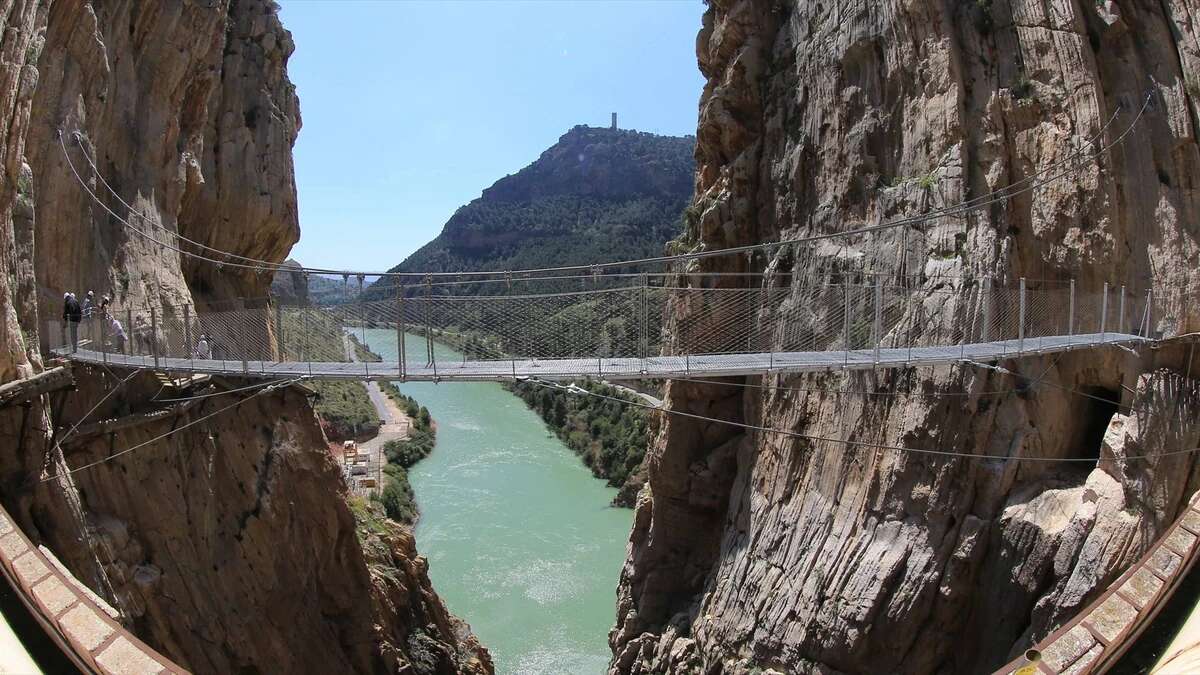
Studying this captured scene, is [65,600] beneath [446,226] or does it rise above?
beneath

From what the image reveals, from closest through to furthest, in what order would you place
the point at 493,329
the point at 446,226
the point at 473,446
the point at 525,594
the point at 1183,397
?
the point at 1183,397, the point at 493,329, the point at 525,594, the point at 473,446, the point at 446,226

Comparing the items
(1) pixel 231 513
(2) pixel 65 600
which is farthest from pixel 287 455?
(2) pixel 65 600

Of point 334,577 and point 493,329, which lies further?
point 334,577

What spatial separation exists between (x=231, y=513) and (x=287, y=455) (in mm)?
1102

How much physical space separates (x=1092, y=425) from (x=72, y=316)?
31.7ft

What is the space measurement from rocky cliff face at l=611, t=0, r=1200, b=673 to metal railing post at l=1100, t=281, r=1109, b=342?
0.27m

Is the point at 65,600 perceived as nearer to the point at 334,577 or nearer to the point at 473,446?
the point at 334,577

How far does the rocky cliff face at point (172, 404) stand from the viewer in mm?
5195

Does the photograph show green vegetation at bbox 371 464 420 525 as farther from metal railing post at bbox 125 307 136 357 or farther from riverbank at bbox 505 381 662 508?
metal railing post at bbox 125 307 136 357

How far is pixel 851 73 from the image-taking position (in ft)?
30.3

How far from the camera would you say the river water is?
45.2 feet

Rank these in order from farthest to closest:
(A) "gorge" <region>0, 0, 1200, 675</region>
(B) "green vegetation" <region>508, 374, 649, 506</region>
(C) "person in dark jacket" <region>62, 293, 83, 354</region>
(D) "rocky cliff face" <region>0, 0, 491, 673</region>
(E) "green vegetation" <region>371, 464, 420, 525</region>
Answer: (B) "green vegetation" <region>508, 374, 649, 506</region>, (E) "green vegetation" <region>371, 464, 420, 525</region>, (A) "gorge" <region>0, 0, 1200, 675</region>, (C) "person in dark jacket" <region>62, 293, 83, 354</region>, (D) "rocky cliff face" <region>0, 0, 491, 673</region>

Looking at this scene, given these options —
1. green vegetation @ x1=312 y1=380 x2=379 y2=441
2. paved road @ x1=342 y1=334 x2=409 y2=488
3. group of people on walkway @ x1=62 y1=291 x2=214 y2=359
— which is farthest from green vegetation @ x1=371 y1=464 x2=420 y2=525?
group of people on walkway @ x1=62 y1=291 x2=214 y2=359

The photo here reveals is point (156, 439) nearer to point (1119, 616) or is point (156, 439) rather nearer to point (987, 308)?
point (1119, 616)
